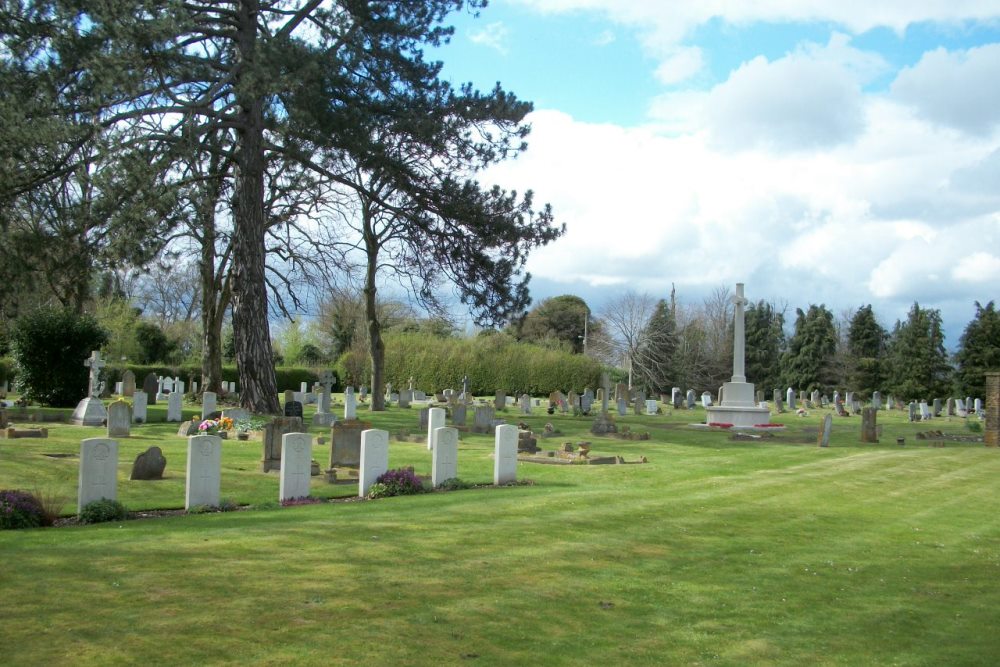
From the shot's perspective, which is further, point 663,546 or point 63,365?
point 63,365

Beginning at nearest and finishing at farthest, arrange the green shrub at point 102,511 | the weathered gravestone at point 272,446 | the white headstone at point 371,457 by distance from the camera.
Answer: the green shrub at point 102,511
the white headstone at point 371,457
the weathered gravestone at point 272,446

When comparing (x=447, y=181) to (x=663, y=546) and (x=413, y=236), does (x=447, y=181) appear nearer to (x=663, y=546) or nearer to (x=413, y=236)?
(x=413, y=236)

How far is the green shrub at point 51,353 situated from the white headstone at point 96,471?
22.0 m

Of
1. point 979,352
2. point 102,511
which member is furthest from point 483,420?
point 979,352

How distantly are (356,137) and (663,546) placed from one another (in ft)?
58.9

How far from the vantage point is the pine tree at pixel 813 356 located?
63.5 m

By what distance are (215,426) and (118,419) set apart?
2.36 metres

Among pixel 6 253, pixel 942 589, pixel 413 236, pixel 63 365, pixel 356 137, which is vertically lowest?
pixel 942 589

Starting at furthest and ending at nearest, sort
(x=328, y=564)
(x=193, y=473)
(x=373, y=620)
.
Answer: (x=193, y=473) → (x=328, y=564) → (x=373, y=620)

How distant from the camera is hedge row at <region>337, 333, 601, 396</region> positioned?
2080 inches

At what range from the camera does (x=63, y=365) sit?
3000 centimetres

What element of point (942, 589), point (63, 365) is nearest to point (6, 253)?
point (63, 365)

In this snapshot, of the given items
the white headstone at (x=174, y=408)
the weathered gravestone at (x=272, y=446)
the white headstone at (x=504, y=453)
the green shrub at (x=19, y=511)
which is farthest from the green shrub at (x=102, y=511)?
the white headstone at (x=174, y=408)

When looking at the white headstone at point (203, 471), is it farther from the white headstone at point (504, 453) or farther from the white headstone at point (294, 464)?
the white headstone at point (504, 453)
